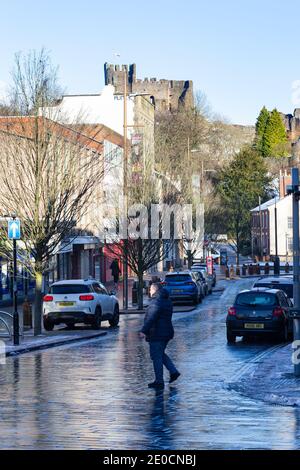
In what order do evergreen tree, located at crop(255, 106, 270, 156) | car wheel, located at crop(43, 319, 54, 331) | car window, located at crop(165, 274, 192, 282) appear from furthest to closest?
1. evergreen tree, located at crop(255, 106, 270, 156)
2. car window, located at crop(165, 274, 192, 282)
3. car wheel, located at crop(43, 319, 54, 331)

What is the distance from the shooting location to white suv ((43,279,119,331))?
33.1 meters

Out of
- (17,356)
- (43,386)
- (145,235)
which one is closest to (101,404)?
(43,386)

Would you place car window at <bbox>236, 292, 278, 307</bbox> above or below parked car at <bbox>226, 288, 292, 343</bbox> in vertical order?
above

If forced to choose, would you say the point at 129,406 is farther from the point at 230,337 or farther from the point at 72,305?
the point at 72,305

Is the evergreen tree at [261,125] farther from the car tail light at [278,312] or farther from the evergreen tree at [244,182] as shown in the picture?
the car tail light at [278,312]

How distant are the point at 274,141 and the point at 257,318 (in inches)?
5683

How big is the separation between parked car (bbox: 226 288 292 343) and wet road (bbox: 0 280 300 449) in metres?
2.02

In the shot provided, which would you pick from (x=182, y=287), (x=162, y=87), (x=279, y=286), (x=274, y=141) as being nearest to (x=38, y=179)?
(x=279, y=286)

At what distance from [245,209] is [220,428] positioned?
350 ft

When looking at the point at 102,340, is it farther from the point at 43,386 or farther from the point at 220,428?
the point at 220,428

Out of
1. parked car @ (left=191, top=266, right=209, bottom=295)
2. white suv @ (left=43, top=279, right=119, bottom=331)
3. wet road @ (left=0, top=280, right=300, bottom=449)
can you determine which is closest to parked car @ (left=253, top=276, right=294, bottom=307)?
white suv @ (left=43, top=279, right=119, bottom=331)

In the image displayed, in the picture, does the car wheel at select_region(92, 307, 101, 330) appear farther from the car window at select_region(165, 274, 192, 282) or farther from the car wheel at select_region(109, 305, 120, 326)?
the car window at select_region(165, 274, 192, 282)

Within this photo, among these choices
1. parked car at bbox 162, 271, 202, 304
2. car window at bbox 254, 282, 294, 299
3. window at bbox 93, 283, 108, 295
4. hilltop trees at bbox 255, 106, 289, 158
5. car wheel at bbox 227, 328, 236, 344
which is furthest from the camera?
hilltop trees at bbox 255, 106, 289, 158

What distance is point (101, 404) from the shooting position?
15.9 m
